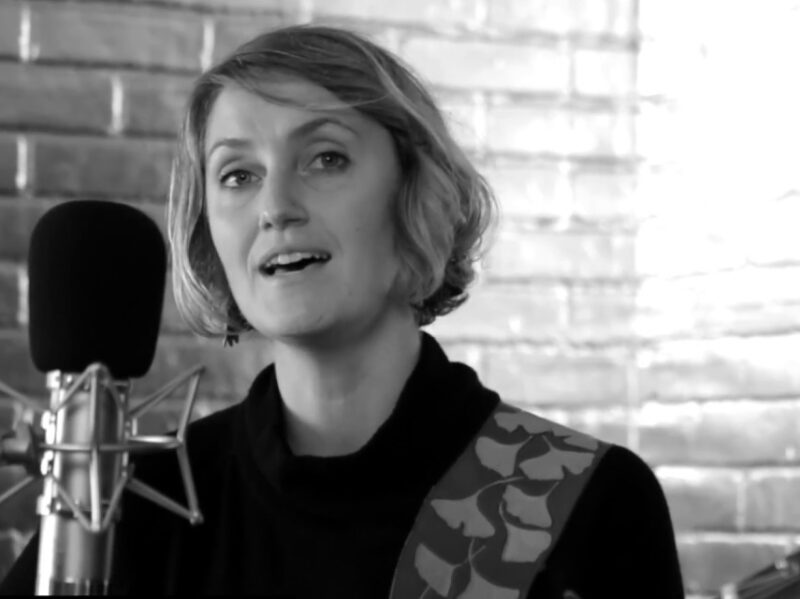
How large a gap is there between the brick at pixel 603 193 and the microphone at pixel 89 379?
3.70ft

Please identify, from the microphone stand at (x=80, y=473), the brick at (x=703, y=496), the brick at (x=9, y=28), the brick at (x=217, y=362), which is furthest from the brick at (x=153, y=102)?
the microphone stand at (x=80, y=473)

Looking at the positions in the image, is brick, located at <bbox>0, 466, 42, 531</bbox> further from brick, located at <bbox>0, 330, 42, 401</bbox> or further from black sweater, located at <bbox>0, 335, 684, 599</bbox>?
black sweater, located at <bbox>0, 335, 684, 599</bbox>

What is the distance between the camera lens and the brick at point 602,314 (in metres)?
1.97

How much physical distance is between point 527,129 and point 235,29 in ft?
1.41

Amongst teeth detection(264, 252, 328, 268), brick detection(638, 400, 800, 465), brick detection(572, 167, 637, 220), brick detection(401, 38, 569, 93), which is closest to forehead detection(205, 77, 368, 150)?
teeth detection(264, 252, 328, 268)

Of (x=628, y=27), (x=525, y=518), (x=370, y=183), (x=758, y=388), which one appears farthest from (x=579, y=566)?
(x=628, y=27)

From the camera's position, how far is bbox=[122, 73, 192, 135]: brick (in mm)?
1737

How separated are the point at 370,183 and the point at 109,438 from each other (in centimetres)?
63

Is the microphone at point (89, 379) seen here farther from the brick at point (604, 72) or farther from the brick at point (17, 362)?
the brick at point (604, 72)

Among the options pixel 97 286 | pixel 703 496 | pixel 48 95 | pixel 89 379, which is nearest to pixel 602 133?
pixel 703 496

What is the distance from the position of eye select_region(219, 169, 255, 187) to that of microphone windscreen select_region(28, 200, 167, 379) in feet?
1.28

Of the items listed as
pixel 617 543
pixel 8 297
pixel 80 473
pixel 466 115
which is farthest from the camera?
pixel 466 115

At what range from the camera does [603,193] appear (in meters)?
1.98

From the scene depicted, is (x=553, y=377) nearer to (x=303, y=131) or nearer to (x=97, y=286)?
(x=303, y=131)
